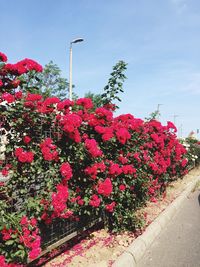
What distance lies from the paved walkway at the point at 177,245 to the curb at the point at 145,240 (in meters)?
0.09

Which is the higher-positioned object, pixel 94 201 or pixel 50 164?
pixel 50 164

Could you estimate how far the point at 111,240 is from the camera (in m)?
5.32

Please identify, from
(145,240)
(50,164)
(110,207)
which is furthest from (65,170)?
(145,240)

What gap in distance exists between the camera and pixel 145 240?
17.5ft

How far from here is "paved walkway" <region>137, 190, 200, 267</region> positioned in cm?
465

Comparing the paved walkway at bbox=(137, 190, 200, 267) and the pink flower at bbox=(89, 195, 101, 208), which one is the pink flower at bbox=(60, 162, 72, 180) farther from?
the paved walkway at bbox=(137, 190, 200, 267)

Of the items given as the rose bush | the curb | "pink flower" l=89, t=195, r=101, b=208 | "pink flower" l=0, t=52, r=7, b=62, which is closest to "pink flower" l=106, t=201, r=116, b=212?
the rose bush

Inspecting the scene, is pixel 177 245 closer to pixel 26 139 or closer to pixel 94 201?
pixel 94 201

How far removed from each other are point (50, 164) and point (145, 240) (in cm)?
241

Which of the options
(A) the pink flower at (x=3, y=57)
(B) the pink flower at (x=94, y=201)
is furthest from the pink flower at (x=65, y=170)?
(A) the pink flower at (x=3, y=57)

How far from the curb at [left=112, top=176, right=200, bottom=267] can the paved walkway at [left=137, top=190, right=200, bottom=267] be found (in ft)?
0.28

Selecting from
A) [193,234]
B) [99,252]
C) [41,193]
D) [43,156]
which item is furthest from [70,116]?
[193,234]

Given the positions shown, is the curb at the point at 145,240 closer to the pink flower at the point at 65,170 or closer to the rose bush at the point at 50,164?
the rose bush at the point at 50,164

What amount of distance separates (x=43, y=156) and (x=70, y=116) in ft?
2.34
